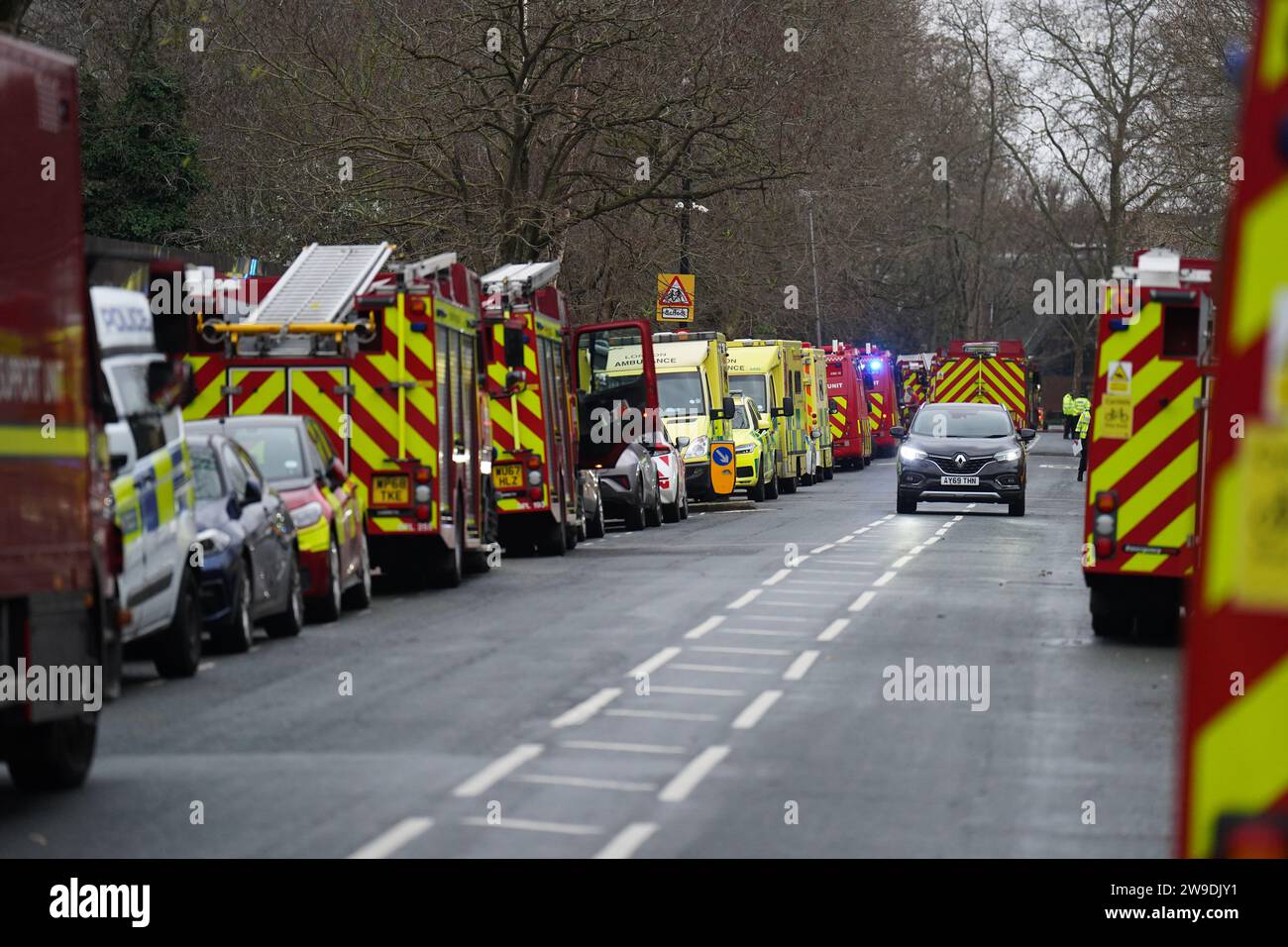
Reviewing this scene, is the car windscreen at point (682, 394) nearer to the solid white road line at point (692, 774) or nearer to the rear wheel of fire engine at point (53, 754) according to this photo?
the solid white road line at point (692, 774)

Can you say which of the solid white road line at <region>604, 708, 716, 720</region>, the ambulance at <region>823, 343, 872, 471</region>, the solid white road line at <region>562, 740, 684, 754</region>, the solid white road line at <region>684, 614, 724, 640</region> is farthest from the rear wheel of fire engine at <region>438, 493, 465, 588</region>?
the ambulance at <region>823, 343, 872, 471</region>

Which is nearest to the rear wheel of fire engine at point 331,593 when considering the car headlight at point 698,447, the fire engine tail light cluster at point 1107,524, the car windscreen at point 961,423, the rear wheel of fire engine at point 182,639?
the rear wheel of fire engine at point 182,639

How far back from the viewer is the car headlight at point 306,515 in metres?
18.4

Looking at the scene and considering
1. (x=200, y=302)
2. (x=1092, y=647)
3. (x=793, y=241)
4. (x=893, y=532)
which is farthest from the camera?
(x=793, y=241)

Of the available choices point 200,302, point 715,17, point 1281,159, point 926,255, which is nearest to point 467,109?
point 715,17

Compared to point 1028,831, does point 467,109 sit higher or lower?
higher

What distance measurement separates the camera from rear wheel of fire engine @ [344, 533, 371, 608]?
785 inches

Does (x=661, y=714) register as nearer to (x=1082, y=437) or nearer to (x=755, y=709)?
(x=755, y=709)

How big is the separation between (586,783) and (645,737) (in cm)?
151

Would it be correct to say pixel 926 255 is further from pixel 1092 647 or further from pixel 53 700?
pixel 53 700

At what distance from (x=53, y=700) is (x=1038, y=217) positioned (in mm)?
98619

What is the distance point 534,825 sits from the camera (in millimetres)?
9148

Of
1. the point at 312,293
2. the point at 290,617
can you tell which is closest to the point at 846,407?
the point at 312,293

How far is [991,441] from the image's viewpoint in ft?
123
